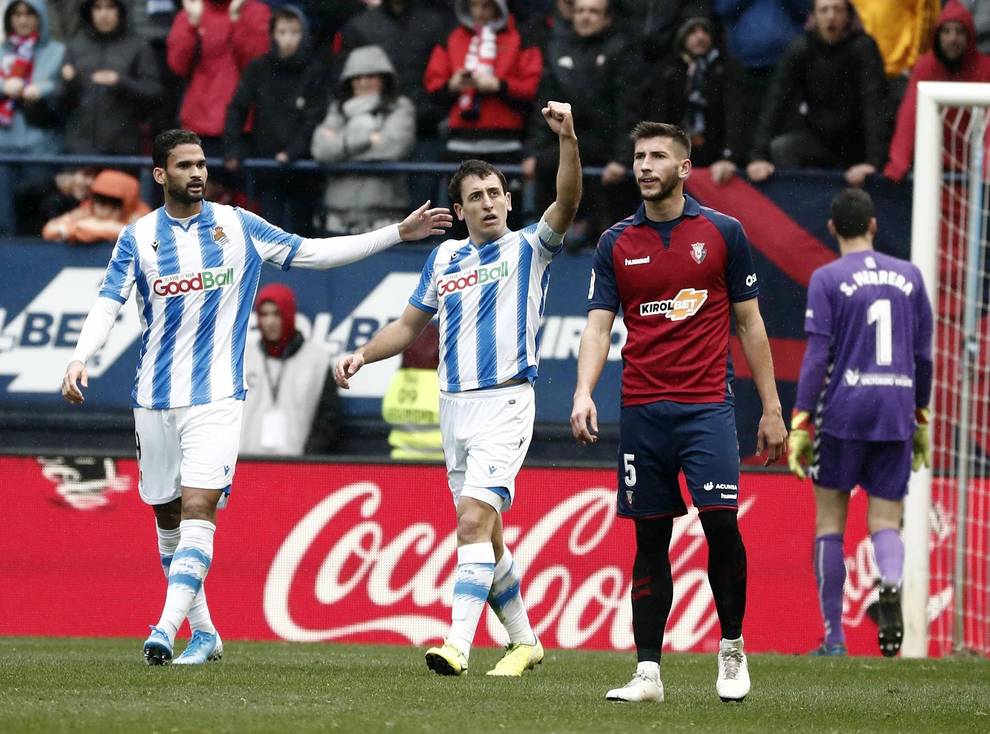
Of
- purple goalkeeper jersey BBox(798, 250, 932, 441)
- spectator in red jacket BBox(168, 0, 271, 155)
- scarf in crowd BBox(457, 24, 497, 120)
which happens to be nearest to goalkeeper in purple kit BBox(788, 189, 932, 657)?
purple goalkeeper jersey BBox(798, 250, 932, 441)

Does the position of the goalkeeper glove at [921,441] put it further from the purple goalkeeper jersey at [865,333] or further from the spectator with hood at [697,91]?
the spectator with hood at [697,91]

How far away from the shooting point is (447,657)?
6836 millimetres

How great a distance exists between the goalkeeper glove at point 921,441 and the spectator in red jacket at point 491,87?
4.01 metres

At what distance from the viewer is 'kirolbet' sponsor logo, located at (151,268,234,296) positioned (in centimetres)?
752

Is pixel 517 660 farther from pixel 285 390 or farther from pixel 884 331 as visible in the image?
pixel 285 390

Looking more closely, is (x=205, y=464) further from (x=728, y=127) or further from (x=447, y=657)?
(x=728, y=127)

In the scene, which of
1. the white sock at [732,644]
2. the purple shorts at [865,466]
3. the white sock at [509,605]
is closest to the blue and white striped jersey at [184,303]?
the white sock at [509,605]

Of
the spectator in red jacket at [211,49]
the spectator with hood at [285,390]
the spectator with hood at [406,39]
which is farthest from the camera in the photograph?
the spectator in red jacket at [211,49]

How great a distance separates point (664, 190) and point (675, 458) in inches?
38.2

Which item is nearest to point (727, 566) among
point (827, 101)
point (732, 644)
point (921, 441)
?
point (732, 644)

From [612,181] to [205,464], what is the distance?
4992 mm

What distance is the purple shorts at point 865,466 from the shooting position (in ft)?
29.9

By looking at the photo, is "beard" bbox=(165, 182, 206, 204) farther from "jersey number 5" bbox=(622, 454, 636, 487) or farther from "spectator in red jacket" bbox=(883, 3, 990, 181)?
"spectator in red jacket" bbox=(883, 3, 990, 181)

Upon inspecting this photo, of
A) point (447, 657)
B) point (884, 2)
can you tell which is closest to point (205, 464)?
point (447, 657)
